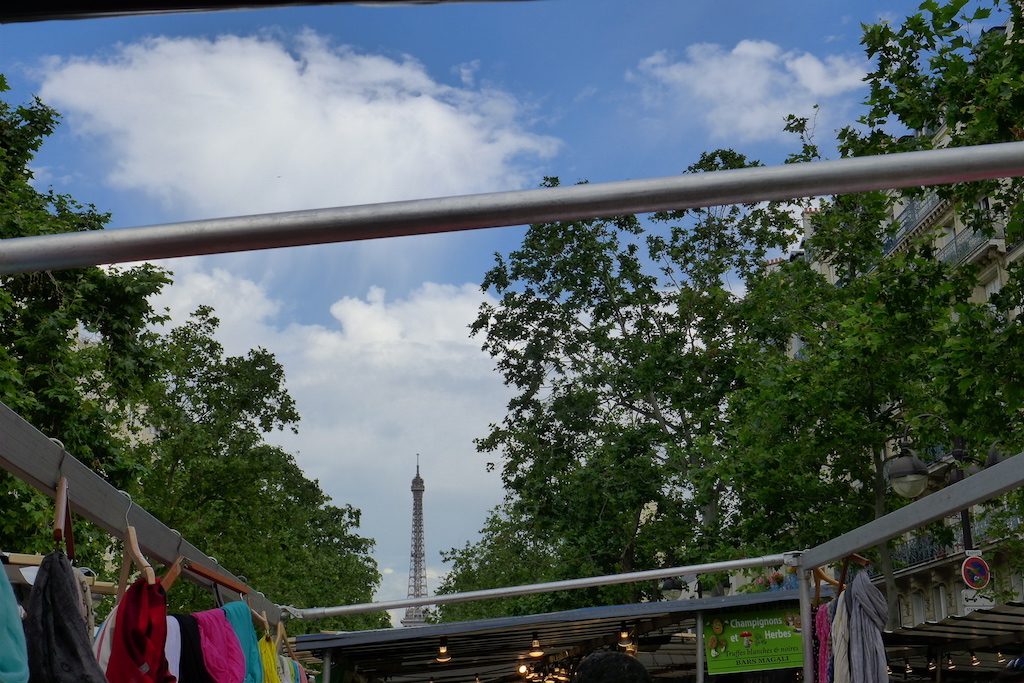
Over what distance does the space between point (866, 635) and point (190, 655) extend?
3799mm

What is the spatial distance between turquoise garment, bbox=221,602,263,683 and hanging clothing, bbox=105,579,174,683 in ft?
4.68

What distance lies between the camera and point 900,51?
16500 mm

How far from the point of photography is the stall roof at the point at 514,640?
1423 cm

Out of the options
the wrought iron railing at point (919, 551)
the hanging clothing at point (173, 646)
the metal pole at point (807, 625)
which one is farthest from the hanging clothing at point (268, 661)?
the wrought iron railing at point (919, 551)

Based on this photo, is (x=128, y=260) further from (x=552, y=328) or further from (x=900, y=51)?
(x=552, y=328)

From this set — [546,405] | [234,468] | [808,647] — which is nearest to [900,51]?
[808,647]

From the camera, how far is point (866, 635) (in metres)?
7.28

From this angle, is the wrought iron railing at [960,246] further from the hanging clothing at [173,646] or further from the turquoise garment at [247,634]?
the hanging clothing at [173,646]

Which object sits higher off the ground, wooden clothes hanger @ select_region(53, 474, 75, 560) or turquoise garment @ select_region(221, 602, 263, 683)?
wooden clothes hanger @ select_region(53, 474, 75, 560)

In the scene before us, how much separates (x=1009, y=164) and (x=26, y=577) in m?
5.49

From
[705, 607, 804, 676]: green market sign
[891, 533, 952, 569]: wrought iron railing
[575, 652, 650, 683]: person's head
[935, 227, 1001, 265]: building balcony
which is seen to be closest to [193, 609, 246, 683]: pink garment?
[575, 652, 650, 683]: person's head

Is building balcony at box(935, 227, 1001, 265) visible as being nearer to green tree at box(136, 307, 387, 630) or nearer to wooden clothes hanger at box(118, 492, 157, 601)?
green tree at box(136, 307, 387, 630)

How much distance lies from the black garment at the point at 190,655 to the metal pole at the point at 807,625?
14.2ft

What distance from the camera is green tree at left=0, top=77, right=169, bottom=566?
18.2 meters
